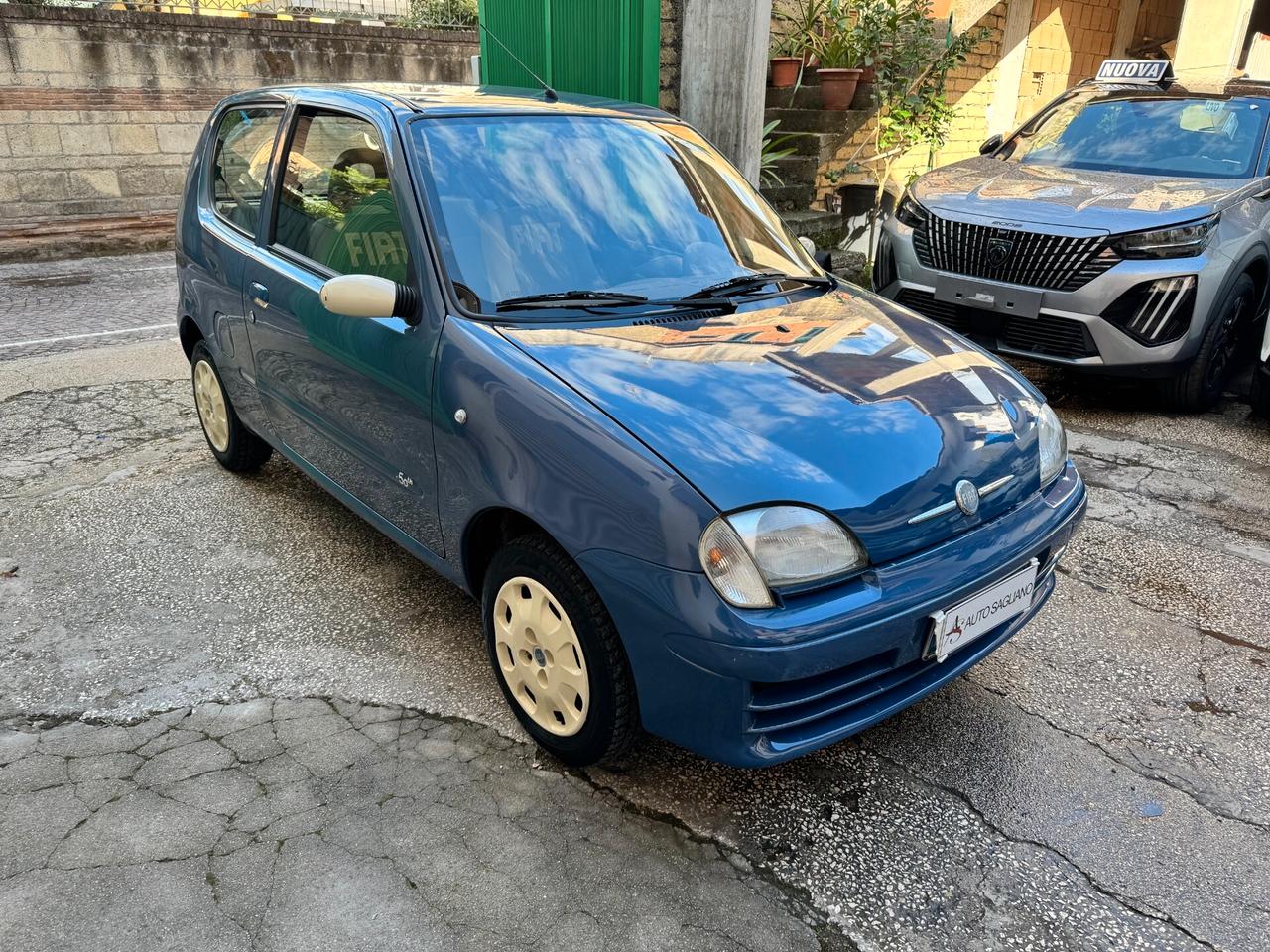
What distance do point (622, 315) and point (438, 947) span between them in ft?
5.58

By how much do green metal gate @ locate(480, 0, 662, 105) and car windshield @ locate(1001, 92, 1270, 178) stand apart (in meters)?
2.64

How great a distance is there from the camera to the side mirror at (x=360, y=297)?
262 centimetres

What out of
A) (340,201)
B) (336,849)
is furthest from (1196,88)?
(336,849)

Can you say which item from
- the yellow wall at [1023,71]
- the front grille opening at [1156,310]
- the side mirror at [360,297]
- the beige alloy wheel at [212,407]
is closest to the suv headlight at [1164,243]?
the front grille opening at [1156,310]

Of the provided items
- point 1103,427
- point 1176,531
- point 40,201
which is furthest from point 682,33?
point 40,201

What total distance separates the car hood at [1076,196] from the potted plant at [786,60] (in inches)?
129

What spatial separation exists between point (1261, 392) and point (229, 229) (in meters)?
5.24

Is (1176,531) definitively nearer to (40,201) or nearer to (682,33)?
(682,33)

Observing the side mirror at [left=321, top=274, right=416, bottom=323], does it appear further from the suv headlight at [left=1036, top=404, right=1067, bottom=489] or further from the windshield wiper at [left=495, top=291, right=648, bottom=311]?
the suv headlight at [left=1036, top=404, right=1067, bottom=489]

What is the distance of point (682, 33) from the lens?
6.78 m

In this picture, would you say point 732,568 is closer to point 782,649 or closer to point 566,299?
point 782,649

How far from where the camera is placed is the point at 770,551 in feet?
6.87

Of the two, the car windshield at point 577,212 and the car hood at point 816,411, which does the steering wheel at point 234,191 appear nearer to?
the car windshield at point 577,212

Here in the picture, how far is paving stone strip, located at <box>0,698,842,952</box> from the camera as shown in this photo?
208cm
